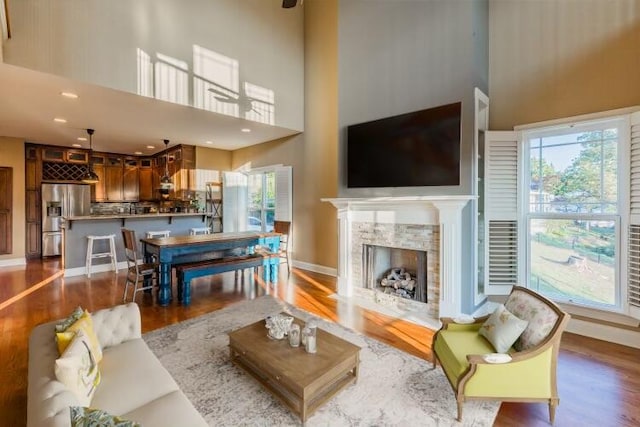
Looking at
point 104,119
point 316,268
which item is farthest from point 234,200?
point 104,119

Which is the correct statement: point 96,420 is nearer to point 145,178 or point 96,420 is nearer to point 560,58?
point 560,58

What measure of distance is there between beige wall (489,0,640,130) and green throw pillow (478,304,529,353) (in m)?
2.51

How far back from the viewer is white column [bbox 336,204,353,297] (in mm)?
4395

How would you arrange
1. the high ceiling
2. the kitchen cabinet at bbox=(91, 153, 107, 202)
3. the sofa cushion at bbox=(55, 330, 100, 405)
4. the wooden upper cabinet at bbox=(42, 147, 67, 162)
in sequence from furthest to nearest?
the kitchen cabinet at bbox=(91, 153, 107, 202) < the wooden upper cabinet at bbox=(42, 147, 67, 162) < the high ceiling < the sofa cushion at bbox=(55, 330, 100, 405)

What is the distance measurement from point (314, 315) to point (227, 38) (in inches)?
174

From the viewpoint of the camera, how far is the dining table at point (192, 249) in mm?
3941

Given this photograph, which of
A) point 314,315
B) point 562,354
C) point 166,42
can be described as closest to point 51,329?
point 314,315

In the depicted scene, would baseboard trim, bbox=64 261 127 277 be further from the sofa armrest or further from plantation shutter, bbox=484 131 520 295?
plantation shutter, bbox=484 131 520 295

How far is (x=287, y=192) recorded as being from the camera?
631 centimetres

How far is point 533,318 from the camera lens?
2025 mm

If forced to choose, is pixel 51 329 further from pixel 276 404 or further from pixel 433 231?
pixel 433 231

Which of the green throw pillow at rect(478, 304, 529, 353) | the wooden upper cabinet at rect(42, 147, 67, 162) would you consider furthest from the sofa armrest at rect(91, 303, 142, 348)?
the wooden upper cabinet at rect(42, 147, 67, 162)

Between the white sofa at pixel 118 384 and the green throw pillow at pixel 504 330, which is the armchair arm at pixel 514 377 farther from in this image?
the white sofa at pixel 118 384

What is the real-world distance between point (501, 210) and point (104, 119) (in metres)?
6.22
